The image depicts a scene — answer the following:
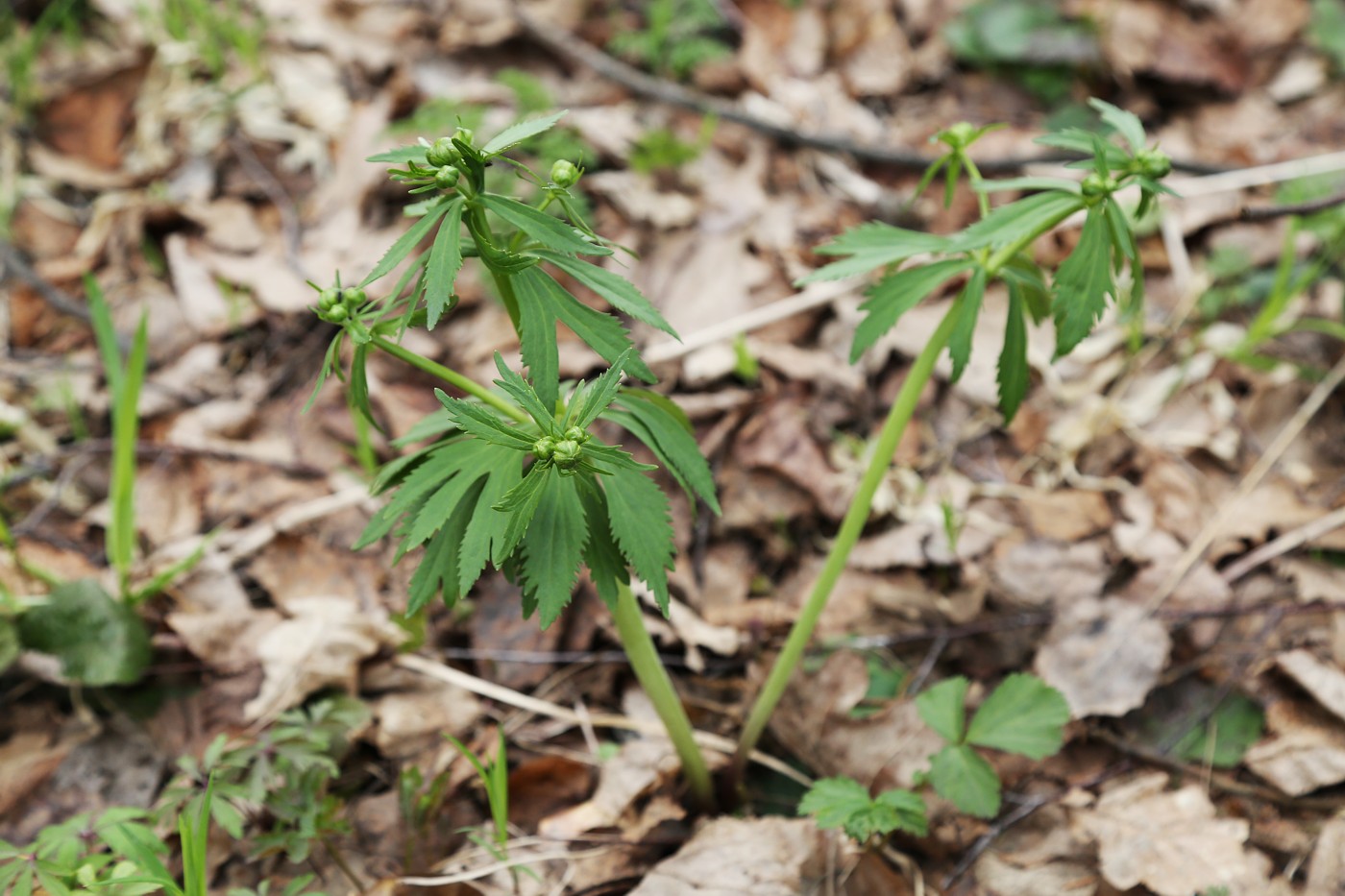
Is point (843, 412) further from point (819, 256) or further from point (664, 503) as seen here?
point (664, 503)

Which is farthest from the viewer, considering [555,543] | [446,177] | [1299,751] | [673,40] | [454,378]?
[673,40]

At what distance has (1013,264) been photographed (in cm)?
177

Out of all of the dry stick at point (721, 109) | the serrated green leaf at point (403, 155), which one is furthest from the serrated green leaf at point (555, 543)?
the dry stick at point (721, 109)

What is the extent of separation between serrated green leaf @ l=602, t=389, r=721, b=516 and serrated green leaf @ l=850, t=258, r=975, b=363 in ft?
1.18

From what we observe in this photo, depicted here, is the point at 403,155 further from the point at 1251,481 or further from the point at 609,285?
the point at 1251,481

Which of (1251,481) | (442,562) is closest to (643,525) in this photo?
(442,562)

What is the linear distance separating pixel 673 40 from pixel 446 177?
276 cm

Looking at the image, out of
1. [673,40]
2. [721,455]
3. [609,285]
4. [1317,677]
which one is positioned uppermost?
[673,40]

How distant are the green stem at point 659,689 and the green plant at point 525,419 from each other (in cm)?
13

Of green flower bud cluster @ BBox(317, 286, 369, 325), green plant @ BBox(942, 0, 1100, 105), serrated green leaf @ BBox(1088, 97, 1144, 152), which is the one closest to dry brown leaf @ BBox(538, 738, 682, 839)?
green flower bud cluster @ BBox(317, 286, 369, 325)

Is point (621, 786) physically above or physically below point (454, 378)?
below

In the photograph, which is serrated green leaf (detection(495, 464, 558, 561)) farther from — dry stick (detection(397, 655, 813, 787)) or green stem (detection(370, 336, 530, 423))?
dry stick (detection(397, 655, 813, 787))

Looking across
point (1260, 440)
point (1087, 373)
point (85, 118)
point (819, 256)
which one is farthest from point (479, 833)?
point (85, 118)

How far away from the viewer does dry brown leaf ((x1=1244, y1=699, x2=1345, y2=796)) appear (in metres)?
2.04
